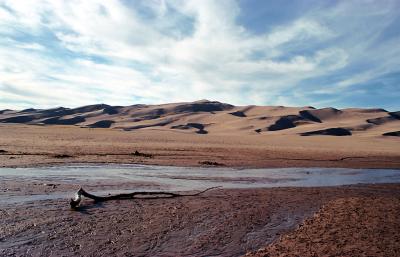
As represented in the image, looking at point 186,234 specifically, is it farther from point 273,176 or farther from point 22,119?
point 22,119

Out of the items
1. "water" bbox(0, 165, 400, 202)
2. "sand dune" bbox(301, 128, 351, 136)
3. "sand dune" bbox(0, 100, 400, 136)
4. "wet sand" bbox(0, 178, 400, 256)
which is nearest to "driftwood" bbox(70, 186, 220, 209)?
"wet sand" bbox(0, 178, 400, 256)

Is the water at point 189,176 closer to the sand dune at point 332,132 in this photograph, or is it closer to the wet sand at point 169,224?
the wet sand at point 169,224

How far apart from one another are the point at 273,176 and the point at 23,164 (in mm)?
12626

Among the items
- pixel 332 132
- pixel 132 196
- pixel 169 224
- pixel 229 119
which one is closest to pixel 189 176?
pixel 132 196

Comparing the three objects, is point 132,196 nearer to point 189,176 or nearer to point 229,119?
point 189,176

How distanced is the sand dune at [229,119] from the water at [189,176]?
56.1m

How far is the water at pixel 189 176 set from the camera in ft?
55.9

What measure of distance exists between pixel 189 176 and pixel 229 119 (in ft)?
322

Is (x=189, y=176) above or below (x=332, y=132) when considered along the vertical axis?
below

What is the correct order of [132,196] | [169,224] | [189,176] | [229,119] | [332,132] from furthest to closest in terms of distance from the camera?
1. [229,119]
2. [332,132]
3. [189,176]
4. [132,196]
5. [169,224]

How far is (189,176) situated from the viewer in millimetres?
19938

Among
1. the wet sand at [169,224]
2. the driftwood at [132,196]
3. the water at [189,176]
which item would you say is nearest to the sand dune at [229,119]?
the water at [189,176]

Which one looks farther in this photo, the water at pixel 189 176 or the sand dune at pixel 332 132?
the sand dune at pixel 332 132

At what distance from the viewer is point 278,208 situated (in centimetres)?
1329
